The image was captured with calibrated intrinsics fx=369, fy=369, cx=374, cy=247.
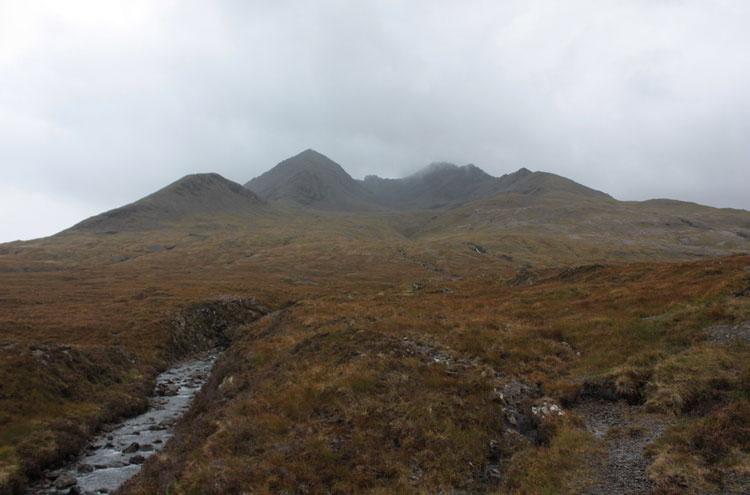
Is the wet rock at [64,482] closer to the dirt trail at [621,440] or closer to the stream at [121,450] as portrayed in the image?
the stream at [121,450]

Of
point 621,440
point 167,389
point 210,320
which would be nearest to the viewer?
point 621,440

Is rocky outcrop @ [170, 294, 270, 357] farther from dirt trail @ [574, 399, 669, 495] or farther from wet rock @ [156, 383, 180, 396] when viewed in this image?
dirt trail @ [574, 399, 669, 495]

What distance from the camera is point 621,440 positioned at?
12.1m

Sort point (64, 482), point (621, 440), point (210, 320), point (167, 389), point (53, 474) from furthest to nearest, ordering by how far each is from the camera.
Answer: point (210, 320)
point (167, 389)
point (53, 474)
point (64, 482)
point (621, 440)

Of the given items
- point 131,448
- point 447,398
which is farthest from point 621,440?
point 131,448

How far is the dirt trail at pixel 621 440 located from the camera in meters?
9.87

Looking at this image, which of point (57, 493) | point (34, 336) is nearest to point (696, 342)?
point (57, 493)

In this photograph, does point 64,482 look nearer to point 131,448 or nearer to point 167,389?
point 131,448

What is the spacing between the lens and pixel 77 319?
4847 cm

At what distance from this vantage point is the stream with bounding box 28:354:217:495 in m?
18.6

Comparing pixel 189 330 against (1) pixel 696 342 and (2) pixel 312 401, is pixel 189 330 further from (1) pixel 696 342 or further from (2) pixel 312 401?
(1) pixel 696 342

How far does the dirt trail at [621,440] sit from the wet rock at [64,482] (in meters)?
23.7

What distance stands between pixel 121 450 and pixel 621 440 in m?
26.3

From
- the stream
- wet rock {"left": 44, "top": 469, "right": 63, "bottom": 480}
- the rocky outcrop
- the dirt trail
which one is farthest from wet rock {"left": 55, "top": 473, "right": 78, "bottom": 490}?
the rocky outcrop
